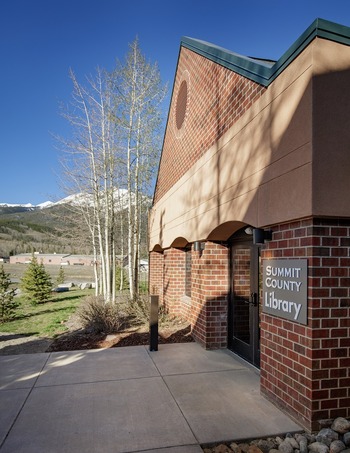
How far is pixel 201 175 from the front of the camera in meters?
7.09

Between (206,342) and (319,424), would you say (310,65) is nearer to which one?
(319,424)

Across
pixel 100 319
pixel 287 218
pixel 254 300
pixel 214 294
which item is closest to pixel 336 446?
pixel 287 218

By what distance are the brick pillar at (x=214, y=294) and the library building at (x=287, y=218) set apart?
20 mm

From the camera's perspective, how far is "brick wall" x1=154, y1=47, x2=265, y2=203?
569 centimetres

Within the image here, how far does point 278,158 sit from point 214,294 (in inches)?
137

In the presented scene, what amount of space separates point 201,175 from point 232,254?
1728mm

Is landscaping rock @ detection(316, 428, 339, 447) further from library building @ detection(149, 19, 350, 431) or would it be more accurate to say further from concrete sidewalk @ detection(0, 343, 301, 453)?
concrete sidewalk @ detection(0, 343, 301, 453)

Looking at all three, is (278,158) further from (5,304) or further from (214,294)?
(5,304)

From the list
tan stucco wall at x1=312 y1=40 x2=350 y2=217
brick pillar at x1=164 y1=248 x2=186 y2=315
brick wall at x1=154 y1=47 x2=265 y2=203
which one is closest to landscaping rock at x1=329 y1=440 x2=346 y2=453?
tan stucco wall at x1=312 y1=40 x2=350 y2=217

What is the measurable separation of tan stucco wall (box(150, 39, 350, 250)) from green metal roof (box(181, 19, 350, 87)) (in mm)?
84

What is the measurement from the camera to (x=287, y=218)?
3924mm

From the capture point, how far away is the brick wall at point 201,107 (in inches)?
224

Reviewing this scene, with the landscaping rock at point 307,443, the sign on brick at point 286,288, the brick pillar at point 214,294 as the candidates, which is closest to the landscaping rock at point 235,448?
the landscaping rock at point 307,443

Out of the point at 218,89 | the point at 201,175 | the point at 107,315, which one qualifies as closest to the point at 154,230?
the point at 107,315
